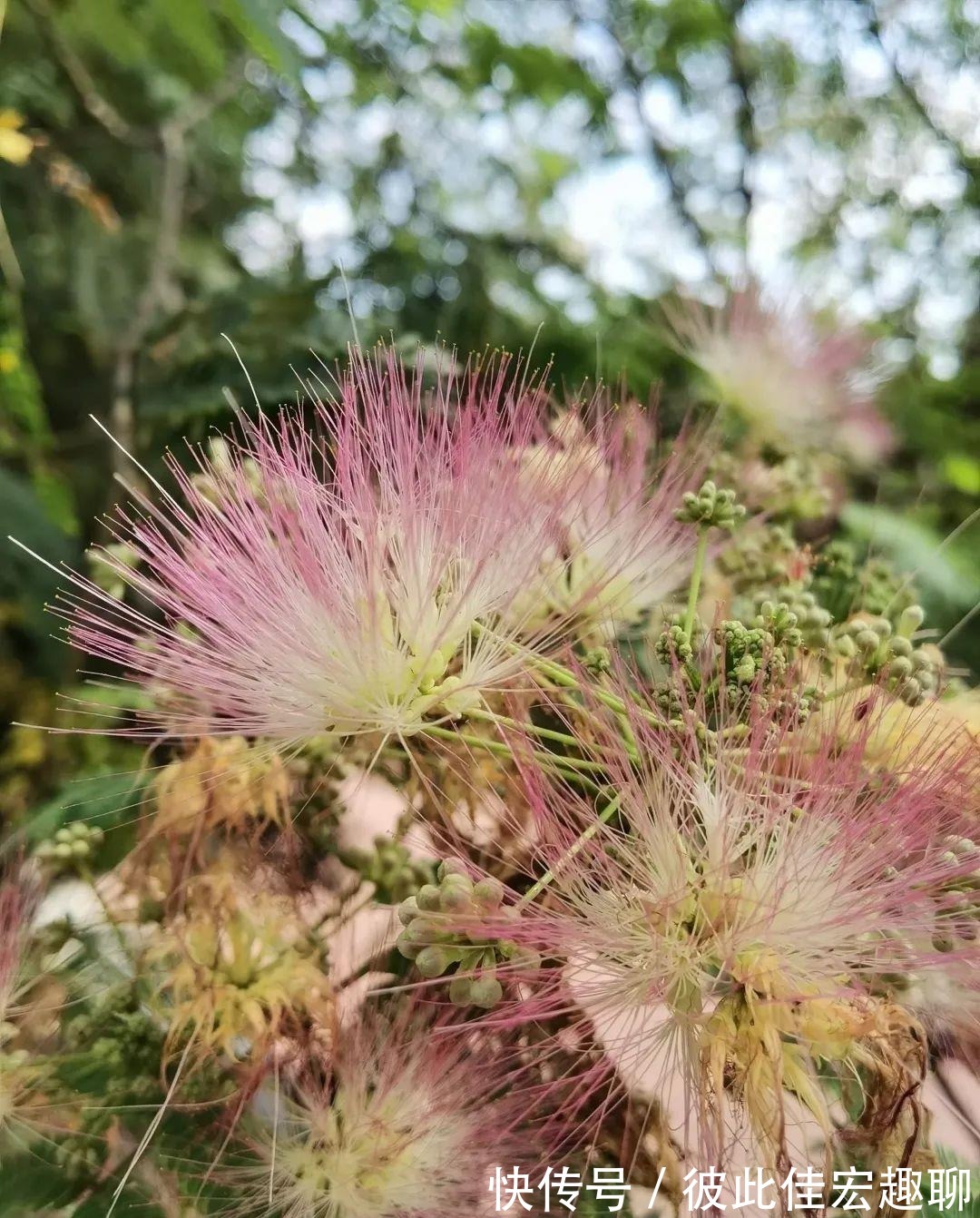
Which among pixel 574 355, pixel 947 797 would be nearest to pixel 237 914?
pixel 947 797

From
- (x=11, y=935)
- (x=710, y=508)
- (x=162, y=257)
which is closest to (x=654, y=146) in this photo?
(x=162, y=257)

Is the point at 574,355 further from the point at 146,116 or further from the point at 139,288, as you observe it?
the point at 146,116

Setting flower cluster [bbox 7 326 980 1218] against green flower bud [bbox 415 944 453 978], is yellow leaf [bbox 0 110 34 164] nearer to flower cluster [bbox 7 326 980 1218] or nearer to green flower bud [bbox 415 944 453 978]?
flower cluster [bbox 7 326 980 1218]

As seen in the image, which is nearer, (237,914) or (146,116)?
(237,914)

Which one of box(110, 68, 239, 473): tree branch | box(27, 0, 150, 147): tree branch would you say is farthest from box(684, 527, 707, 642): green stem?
box(27, 0, 150, 147): tree branch

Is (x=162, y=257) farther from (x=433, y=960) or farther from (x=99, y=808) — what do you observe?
(x=433, y=960)

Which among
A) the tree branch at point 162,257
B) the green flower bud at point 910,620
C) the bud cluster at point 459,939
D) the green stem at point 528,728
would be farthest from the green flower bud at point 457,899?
the tree branch at point 162,257
